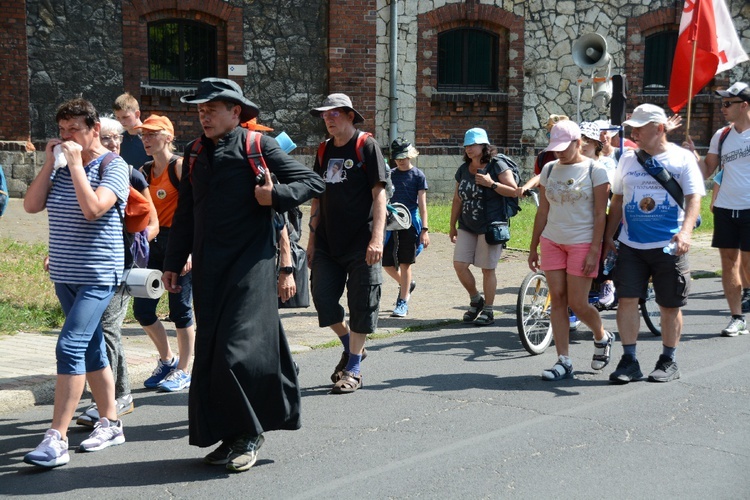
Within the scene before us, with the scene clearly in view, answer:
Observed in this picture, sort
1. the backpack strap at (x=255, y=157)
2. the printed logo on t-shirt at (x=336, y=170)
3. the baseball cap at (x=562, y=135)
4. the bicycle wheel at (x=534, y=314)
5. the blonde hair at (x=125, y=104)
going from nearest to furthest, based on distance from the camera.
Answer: the backpack strap at (x=255, y=157) → the printed logo on t-shirt at (x=336, y=170) → the baseball cap at (x=562, y=135) → the blonde hair at (x=125, y=104) → the bicycle wheel at (x=534, y=314)

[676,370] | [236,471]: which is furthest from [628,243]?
[236,471]

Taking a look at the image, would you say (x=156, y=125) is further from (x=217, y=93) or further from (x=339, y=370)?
(x=339, y=370)

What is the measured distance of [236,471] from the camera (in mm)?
5273

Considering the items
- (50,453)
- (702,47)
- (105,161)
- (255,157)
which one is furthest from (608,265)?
(50,453)

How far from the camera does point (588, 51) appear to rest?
16.2 metres

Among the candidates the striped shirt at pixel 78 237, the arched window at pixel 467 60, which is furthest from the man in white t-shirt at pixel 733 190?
the arched window at pixel 467 60

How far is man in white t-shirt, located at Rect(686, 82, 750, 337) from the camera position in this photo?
9.53m

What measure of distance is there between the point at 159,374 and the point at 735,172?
6032mm

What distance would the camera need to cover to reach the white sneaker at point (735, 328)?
915 centimetres

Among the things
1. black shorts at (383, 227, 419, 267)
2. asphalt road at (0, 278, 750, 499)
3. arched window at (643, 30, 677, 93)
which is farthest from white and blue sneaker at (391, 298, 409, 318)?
arched window at (643, 30, 677, 93)

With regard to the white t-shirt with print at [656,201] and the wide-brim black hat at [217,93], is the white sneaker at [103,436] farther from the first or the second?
the white t-shirt with print at [656,201]

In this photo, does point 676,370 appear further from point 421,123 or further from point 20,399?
point 421,123

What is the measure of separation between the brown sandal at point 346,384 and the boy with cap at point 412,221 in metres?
2.97

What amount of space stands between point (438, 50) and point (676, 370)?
1370 cm
